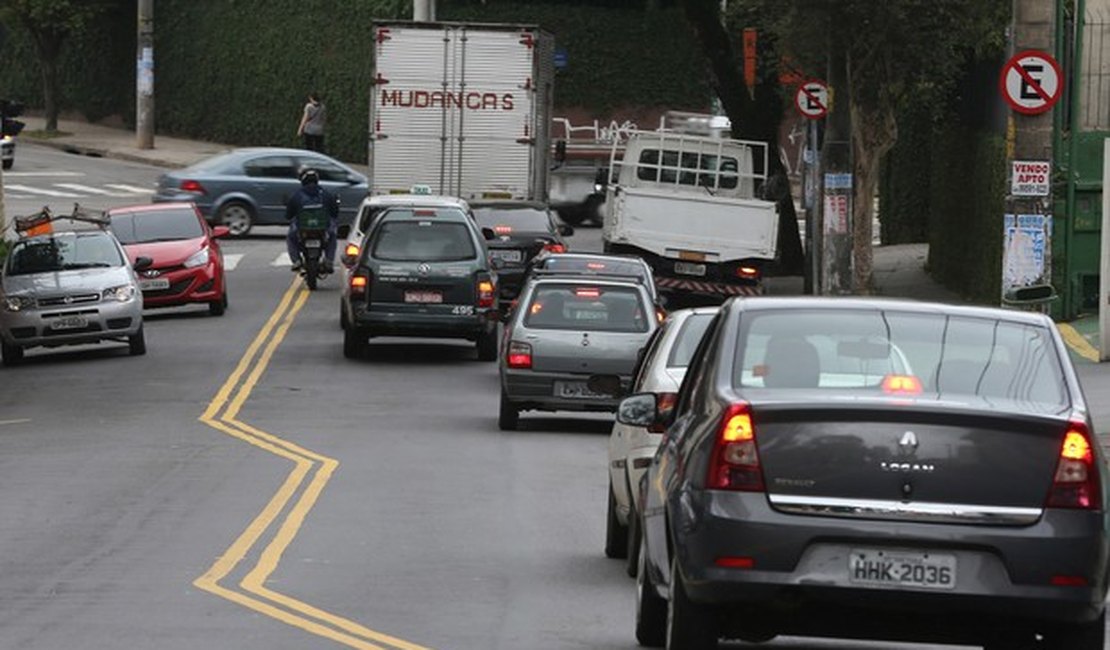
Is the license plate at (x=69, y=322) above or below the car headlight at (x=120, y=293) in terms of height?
below

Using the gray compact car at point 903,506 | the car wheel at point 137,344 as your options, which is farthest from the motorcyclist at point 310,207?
the gray compact car at point 903,506

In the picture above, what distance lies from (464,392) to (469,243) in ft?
10.1

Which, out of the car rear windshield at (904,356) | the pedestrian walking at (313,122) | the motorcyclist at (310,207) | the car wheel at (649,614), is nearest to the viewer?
the car rear windshield at (904,356)

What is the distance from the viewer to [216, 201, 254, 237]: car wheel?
151 feet

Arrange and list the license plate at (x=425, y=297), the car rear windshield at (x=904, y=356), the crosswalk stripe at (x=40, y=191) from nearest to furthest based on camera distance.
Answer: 1. the car rear windshield at (x=904, y=356)
2. the license plate at (x=425, y=297)
3. the crosswalk stripe at (x=40, y=191)

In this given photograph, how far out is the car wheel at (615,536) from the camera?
1484 cm

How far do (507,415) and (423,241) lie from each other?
6.87 m

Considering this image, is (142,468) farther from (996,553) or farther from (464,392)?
(996,553)

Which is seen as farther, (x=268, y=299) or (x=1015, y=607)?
(x=268, y=299)

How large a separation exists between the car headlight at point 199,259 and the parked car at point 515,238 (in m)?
3.73

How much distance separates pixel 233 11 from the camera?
66.1 m

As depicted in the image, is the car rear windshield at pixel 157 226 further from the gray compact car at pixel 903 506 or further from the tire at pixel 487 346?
the gray compact car at pixel 903 506

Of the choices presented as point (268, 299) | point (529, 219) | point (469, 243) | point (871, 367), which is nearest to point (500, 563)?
point (871, 367)

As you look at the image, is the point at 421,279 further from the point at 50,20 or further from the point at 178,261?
the point at 50,20
